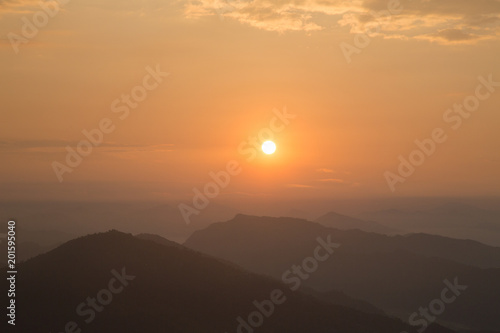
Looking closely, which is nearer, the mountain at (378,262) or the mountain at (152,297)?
the mountain at (152,297)

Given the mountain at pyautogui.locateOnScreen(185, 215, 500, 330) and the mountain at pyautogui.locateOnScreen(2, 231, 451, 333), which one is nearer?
the mountain at pyautogui.locateOnScreen(2, 231, 451, 333)

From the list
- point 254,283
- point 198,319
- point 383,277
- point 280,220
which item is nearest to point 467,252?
point 383,277

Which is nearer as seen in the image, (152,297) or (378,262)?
(152,297)

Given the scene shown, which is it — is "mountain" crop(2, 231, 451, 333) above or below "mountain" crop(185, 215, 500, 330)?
below

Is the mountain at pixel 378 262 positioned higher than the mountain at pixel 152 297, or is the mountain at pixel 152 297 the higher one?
the mountain at pixel 378 262

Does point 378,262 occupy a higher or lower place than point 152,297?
higher
